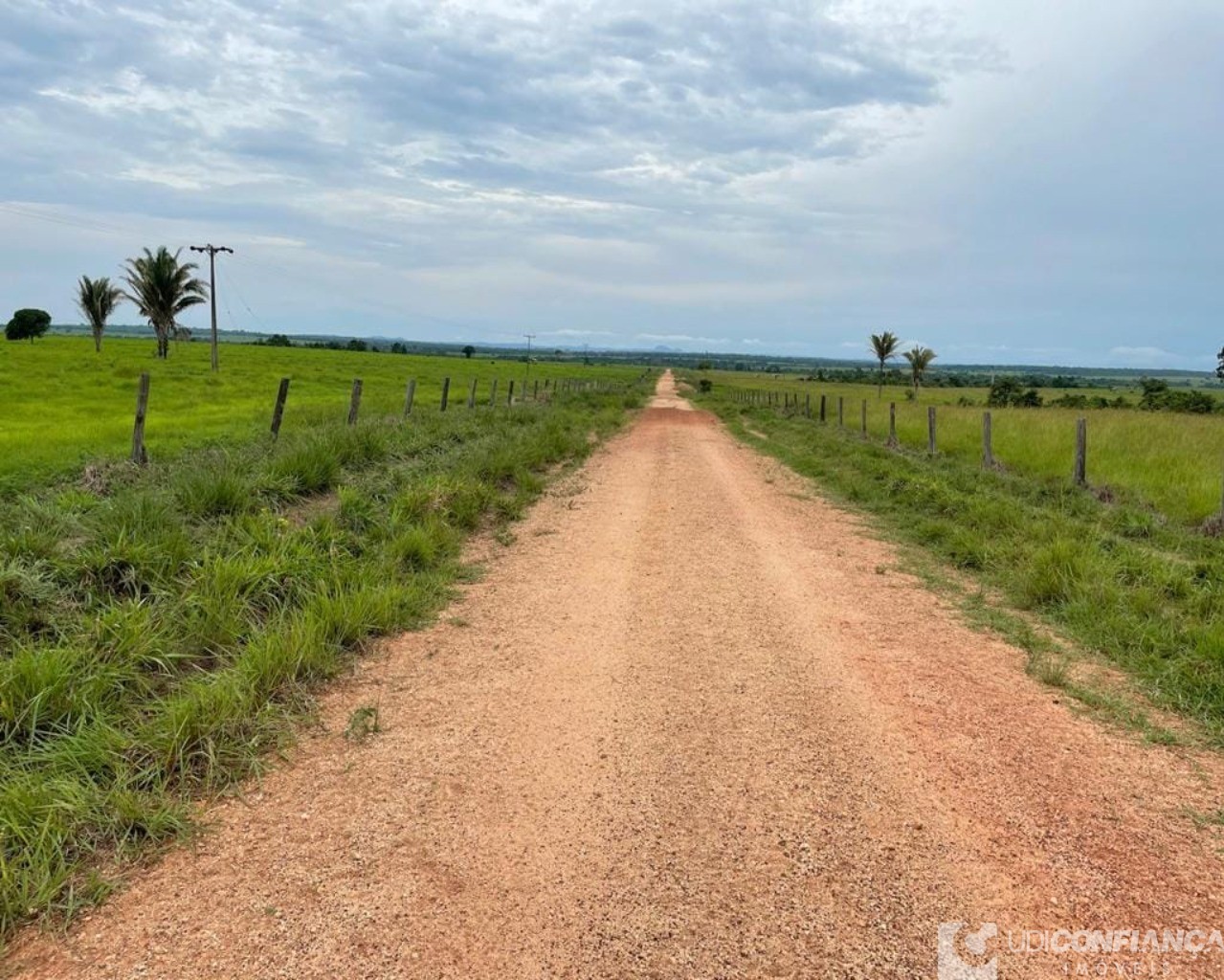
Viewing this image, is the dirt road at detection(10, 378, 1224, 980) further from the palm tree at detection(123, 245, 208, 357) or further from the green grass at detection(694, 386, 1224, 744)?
the palm tree at detection(123, 245, 208, 357)

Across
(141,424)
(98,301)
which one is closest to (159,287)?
(98,301)

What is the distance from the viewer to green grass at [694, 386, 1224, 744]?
16.3 ft

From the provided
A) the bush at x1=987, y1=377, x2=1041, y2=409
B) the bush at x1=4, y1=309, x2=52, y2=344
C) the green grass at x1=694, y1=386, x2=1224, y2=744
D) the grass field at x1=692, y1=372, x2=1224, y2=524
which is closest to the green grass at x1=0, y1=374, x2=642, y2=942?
the green grass at x1=694, y1=386, x2=1224, y2=744

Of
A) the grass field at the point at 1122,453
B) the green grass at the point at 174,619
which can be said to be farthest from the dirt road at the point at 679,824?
the grass field at the point at 1122,453

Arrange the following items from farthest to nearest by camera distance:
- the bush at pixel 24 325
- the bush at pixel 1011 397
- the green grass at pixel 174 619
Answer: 1. the bush at pixel 24 325
2. the bush at pixel 1011 397
3. the green grass at pixel 174 619

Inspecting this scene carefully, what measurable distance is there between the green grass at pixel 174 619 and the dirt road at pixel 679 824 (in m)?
0.30

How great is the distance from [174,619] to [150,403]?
18.5m

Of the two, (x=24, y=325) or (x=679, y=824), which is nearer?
(x=679, y=824)

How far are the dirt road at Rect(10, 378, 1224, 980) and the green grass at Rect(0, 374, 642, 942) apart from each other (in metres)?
0.30

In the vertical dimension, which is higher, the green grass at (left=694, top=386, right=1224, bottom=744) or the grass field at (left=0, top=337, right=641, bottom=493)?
the grass field at (left=0, top=337, right=641, bottom=493)

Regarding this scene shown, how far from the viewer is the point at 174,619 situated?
4.83m

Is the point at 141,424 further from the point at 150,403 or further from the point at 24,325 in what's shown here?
the point at 24,325

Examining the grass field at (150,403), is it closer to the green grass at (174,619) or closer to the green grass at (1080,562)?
the green grass at (174,619)

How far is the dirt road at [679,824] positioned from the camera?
2518 millimetres
